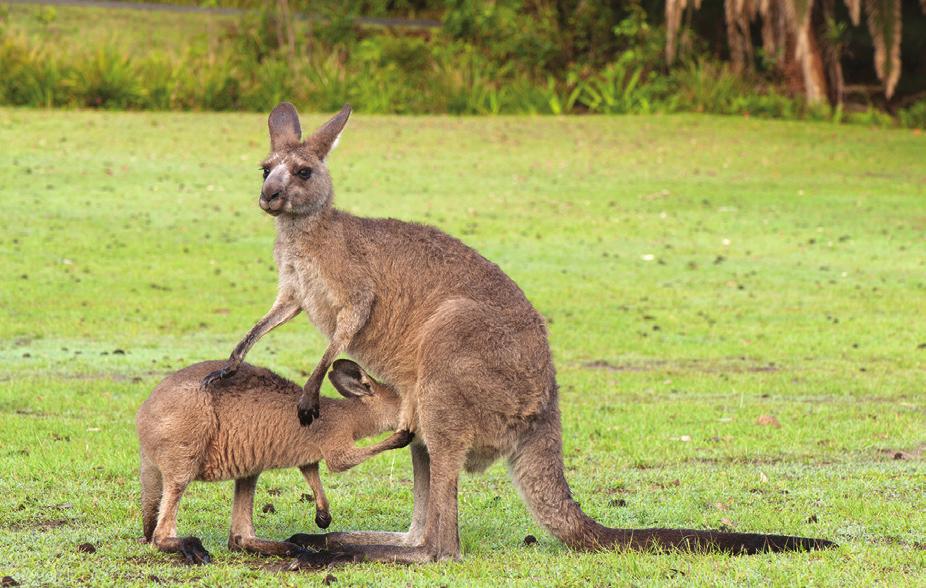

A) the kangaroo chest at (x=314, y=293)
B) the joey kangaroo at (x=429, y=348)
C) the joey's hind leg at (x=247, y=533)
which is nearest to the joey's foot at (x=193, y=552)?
the joey's hind leg at (x=247, y=533)

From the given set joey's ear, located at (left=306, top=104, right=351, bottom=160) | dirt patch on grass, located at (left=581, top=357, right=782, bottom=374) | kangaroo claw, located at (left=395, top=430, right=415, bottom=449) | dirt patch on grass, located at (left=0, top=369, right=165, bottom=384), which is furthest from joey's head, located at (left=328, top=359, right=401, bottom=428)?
dirt patch on grass, located at (left=581, top=357, right=782, bottom=374)

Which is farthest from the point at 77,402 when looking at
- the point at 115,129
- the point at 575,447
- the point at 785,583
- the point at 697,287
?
the point at 115,129

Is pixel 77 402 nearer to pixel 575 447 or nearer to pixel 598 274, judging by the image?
pixel 575 447

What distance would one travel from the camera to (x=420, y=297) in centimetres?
543

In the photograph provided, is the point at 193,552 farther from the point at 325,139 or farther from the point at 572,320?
the point at 572,320

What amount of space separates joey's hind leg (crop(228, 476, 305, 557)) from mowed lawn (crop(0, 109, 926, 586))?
77 millimetres

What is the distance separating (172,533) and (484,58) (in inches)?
915

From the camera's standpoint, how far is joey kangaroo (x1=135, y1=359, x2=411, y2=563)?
16.5 ft

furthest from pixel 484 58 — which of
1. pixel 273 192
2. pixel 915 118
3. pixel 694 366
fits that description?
pixel 273 192

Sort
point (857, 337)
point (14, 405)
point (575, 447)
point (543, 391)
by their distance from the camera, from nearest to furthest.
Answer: point (543, 391)
point (575, 447)
point (14, 405)
point (857, 337)

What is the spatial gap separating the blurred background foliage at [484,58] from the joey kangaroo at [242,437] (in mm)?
18619

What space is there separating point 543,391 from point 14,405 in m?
4.35

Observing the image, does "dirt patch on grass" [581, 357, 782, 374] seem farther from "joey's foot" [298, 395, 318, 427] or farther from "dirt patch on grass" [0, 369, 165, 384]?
"joey's foot" [298, 395, 318, 427]

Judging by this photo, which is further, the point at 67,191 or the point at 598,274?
the point at 67,191
